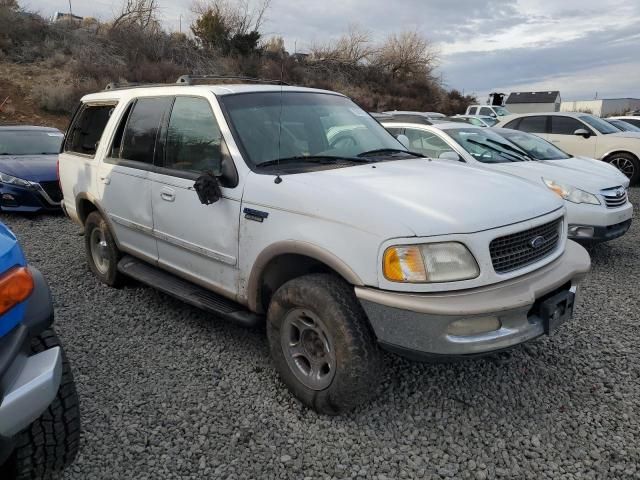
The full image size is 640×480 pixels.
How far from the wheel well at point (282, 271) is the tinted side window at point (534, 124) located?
991cm

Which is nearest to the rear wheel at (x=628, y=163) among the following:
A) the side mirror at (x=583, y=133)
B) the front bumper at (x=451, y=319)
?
the side mirror at (x=583, y=133)

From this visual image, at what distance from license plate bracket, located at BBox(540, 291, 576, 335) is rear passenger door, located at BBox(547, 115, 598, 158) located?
941 cm

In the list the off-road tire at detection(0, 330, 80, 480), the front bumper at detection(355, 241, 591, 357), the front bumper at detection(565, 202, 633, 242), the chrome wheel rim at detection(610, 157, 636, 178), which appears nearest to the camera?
the off-road tire at detection(0, 330, 80, 480)

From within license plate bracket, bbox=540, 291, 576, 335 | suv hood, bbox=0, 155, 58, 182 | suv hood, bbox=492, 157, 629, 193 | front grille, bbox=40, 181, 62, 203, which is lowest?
front grille, bbox=40, 181, 62, 203

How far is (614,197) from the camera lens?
18.3 feet

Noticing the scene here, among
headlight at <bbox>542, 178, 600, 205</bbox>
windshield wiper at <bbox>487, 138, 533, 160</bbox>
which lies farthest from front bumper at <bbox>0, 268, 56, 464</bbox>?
windshield wiper at <bbox>487, 138, 533, 160</bbox>

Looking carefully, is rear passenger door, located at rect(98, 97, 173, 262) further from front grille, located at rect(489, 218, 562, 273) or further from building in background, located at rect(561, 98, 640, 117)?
building in background, located at rect(561, 98, 640, 117)

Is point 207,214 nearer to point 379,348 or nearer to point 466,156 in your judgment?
point 379,348

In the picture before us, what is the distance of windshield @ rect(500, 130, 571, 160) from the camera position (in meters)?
6.90

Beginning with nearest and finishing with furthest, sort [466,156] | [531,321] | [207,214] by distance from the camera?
[531,321] → [207,214] → [466,156]

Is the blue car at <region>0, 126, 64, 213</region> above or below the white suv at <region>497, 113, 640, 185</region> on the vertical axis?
below

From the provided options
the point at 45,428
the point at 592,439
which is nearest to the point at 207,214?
the point at 45,428

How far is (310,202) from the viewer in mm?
2717

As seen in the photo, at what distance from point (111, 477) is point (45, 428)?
456mm
